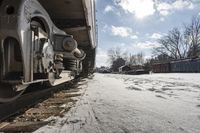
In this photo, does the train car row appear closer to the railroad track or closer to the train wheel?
the railroad track

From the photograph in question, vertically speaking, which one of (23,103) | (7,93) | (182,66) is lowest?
(23,103)

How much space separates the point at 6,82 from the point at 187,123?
223 cm

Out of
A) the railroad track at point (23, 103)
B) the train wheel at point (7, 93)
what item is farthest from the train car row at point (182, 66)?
the train wheel at point (7, 93)

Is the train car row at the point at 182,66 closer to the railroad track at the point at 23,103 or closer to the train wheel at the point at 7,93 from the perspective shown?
the railroad track at the point at 23,103

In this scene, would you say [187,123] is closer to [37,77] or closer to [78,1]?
[37,77]

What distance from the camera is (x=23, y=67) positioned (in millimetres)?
3156

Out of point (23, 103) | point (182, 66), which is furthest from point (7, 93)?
point (182, 66)

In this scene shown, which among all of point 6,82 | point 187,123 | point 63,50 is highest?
point 63,50

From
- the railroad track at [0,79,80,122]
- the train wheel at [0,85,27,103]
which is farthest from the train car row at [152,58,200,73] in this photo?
the train wheel at [0,85,27,103]

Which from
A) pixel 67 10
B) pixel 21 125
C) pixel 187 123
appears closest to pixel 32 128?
pixel 21 125

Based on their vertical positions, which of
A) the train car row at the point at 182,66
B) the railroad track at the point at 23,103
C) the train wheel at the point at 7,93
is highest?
the train car row at the point at 182,66

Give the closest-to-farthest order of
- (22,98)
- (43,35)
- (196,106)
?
(43,35)
(196,106)
(22,98)

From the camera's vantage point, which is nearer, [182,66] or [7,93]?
[7,93]

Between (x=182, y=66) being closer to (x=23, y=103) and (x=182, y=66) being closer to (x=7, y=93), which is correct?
(x=23, y=103)
